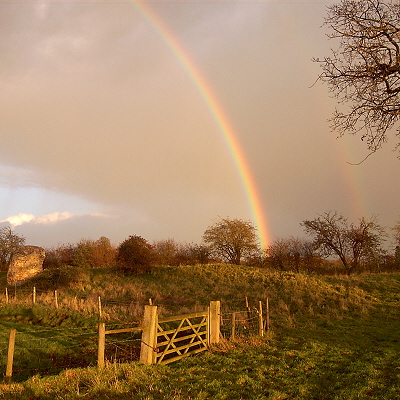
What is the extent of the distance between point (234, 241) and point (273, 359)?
4923 centimetres

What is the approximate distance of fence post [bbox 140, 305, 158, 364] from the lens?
33.1 feet

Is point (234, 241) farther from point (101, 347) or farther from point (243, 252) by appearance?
point (101, 347)

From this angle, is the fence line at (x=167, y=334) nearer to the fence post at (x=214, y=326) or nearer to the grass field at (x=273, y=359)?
the fence post at (x=214, y=326)

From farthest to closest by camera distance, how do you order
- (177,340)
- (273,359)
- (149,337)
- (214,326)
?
(214,326)
(273,359)
(177,340)
(149,337)

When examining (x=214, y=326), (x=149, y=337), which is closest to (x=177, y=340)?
(x=149, y=337)

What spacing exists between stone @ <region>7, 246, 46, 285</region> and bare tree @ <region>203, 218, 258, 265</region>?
97.7 ft

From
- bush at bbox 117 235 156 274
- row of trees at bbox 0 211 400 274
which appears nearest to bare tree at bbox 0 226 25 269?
row of trees at bbox 0 211 400 274

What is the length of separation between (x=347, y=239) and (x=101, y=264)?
3915 cm

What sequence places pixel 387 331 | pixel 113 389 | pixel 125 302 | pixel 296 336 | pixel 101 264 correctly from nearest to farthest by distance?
pixel 113 389, pixel 296 336, pixel 387 331, pixel 125 302, pixel 101 264

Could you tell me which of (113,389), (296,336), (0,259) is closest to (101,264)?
(0,259)

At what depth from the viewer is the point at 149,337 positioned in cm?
1014

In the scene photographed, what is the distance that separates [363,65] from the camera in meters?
8.95

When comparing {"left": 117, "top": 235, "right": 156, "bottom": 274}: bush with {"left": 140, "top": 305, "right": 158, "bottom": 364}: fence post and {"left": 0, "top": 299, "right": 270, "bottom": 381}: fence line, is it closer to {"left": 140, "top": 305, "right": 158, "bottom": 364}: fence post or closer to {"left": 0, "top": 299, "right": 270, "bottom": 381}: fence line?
{"left": 0, "top": 299, "right": 270, "bottom": 381}: fence line

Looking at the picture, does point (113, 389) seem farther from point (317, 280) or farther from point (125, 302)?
point (317, 280)
